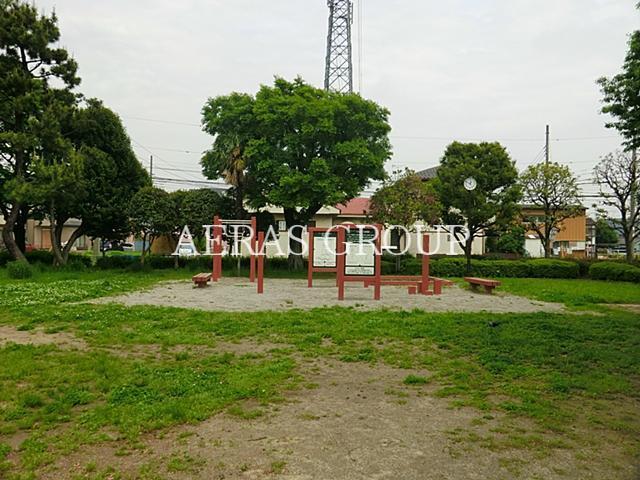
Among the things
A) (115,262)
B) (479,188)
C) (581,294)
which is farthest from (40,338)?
(479,188)

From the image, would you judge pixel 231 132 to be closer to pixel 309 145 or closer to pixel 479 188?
pixel 309 145

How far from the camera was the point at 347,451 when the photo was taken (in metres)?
3.47

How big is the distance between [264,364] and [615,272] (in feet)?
61.8

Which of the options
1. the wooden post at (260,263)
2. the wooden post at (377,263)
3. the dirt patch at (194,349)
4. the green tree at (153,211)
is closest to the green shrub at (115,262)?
the green tree at (153,211)

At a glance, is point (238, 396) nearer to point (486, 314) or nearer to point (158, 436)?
point (158, 436)

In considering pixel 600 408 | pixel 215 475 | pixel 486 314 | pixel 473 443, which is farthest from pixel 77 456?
pixel 486 314

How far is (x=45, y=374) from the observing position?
5.22 meters

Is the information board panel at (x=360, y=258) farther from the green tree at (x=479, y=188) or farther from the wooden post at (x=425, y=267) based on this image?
the green tree at (x=479, y=188)

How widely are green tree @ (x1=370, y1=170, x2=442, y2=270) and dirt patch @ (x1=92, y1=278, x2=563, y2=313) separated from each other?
20.5 feet

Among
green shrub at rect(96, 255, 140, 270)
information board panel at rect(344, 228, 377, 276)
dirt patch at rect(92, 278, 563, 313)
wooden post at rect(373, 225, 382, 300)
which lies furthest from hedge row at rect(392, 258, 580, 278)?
green shrub at rect(96, 255, 140, 270)

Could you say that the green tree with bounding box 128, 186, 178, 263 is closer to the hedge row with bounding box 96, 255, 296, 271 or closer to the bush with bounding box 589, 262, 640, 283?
the hedge row with bounding box 96, 255, 296, 271

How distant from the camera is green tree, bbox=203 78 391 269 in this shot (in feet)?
64.3

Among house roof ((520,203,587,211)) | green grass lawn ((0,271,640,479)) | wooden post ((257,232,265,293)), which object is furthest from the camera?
house roof ((520,203,587,211))

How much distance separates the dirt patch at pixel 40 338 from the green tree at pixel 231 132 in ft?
47.1
